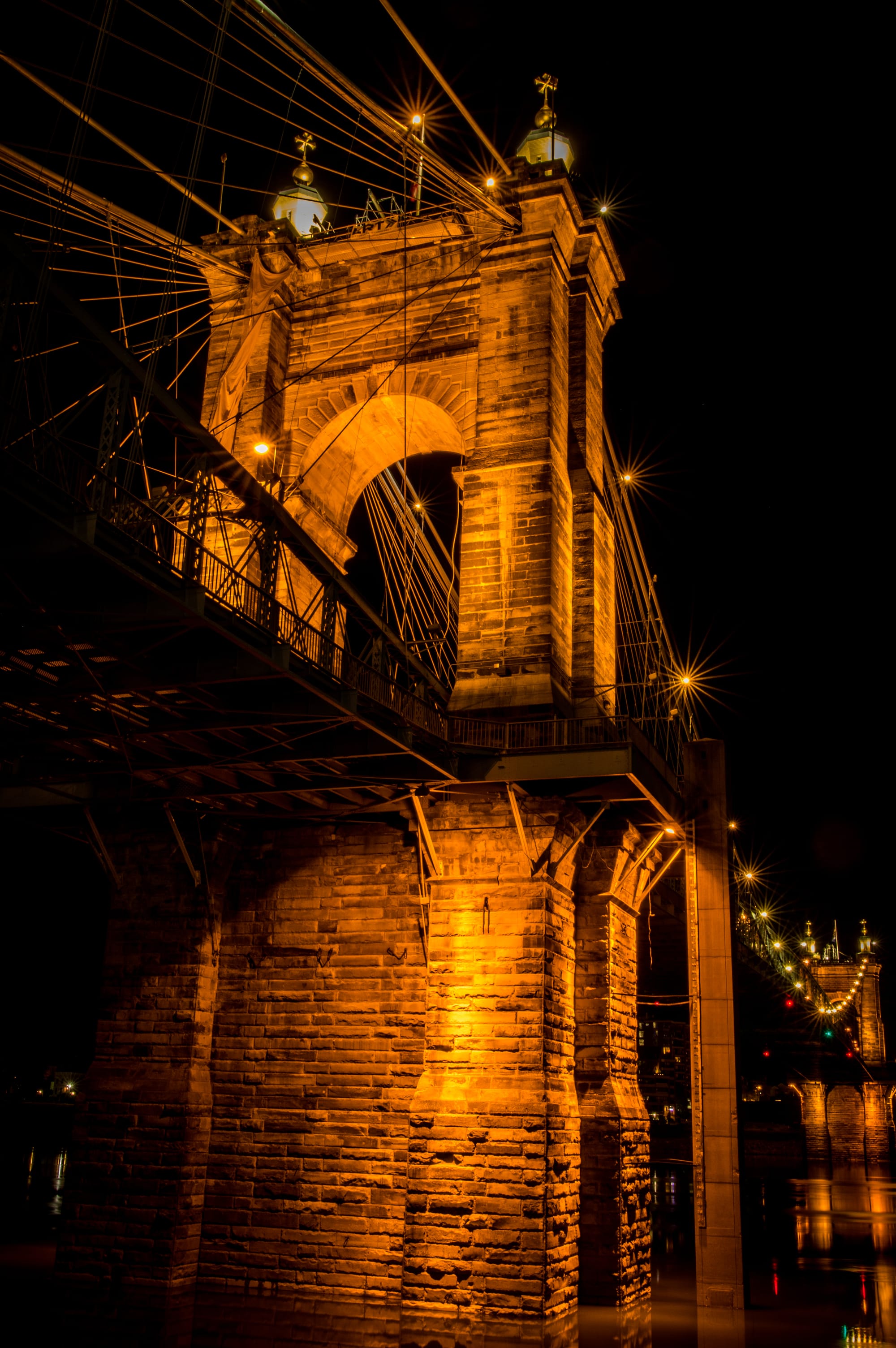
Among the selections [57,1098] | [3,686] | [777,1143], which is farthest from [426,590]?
[57,1098]

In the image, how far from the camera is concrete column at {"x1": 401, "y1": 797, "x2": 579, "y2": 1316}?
13.1 metres

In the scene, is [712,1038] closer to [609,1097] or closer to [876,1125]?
[609,1097]

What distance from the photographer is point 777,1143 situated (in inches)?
2199

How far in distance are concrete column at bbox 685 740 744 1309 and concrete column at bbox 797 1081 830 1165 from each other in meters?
45.9

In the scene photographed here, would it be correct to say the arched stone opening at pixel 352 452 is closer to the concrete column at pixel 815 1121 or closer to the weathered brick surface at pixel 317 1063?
the weathered brick surface at pixel 317 1063

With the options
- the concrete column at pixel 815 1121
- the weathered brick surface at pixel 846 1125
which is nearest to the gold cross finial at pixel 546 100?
the concrete column at pixel 815 1121

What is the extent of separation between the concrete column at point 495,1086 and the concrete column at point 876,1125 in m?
53.8

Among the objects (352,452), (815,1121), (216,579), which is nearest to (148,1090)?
(216,579)

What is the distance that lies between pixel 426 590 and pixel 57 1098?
50799 mm

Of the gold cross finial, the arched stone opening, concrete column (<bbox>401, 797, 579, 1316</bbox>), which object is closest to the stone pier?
concrete column (<bbox>401, 797, 579, 1316</bbox>)

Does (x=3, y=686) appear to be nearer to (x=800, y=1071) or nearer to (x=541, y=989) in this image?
(x=541, y=989)

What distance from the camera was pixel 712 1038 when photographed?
15.5 metres

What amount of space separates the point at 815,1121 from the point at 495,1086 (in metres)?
54.0

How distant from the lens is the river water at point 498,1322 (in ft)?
41.4
